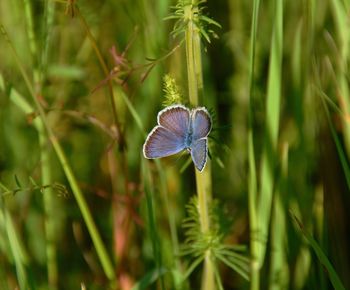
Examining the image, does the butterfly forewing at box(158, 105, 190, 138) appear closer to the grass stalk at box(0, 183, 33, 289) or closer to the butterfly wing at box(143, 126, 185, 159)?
the butterfly wing at box(143, 126, 185, 159)

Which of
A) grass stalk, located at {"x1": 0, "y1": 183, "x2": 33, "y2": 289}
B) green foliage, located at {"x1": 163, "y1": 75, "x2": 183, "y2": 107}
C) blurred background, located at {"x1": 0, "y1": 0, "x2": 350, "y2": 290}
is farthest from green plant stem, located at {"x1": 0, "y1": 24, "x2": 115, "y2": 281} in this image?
green foliage, located at {"x1": 163, "y1": 75, "x2": 183, "y2": 107}

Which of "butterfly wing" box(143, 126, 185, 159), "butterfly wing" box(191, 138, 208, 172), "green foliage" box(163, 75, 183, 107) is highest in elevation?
"green foliage" box(163, 75, 183, 107)

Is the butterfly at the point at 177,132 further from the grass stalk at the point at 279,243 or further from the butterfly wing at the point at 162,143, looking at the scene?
the grass stalk at the point at 279,243

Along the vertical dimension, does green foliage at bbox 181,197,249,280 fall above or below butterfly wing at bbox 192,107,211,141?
below

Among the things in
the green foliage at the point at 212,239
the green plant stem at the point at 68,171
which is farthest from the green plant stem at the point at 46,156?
the green foliage at the point at 212,239

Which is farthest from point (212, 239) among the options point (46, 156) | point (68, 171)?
point (46, 156)

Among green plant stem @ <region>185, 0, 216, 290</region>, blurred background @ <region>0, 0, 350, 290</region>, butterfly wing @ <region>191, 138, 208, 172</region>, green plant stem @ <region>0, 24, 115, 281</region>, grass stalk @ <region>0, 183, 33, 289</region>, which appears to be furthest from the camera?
blurred background @ <region>0, 0, 350, 290</region>

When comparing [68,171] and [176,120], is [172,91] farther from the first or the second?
[68,171]

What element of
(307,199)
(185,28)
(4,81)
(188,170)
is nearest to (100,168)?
(188,170)
